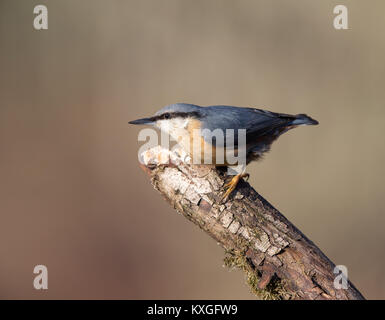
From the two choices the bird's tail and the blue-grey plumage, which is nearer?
the blue-grey plumage

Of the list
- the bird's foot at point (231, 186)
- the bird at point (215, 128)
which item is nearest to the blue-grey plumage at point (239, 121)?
the bird at point (215, 128)

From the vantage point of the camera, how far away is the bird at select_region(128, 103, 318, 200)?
1.97 m

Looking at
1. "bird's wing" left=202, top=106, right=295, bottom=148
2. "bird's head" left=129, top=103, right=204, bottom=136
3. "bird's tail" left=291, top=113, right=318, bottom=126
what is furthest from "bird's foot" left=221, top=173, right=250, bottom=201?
"bird's tail" left=291, top=113, right=318, bottom=126

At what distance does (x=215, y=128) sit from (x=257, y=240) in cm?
59

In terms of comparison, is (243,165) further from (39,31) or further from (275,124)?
(39,31)

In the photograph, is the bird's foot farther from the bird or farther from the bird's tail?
the bird's tail

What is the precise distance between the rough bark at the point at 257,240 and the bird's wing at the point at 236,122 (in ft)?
0.83

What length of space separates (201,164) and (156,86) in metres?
2.73

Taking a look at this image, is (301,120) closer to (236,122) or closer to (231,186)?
(236,122)

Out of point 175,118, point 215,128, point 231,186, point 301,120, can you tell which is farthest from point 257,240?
point 301,120

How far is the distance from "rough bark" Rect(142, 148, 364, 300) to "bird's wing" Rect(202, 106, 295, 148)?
0.25m

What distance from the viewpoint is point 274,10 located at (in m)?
4.51

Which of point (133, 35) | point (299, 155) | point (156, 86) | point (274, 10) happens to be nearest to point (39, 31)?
point (133, 35)

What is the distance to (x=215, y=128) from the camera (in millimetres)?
2016
